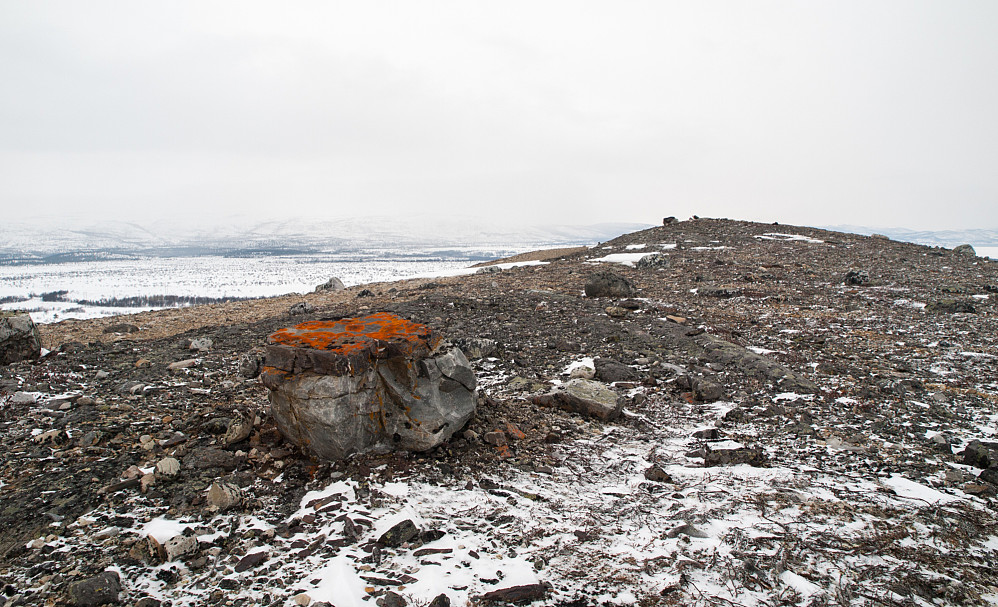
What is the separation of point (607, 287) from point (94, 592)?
43.6 feet

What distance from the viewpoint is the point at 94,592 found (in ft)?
10.3

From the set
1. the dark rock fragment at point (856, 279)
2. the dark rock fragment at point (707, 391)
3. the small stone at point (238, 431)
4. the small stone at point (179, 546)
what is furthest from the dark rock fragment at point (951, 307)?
the small stone at point (179, 546)

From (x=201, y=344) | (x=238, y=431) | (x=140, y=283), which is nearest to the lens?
(x=238, y=431)

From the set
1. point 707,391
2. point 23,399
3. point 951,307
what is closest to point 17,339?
point 23,399

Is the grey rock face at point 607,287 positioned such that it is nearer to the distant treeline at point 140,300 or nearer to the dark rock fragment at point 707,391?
the dark rock fragment at point 707,391

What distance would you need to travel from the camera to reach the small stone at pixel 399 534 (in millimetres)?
3885

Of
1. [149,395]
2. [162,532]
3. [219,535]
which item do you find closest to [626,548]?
[219,535]

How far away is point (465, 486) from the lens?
15.8 feet

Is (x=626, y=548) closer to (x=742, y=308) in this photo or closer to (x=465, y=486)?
(x=465, y=486)

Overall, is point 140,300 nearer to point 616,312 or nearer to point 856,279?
point 616,312

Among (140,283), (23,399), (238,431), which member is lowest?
(140,283)

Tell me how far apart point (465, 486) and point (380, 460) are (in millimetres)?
1036

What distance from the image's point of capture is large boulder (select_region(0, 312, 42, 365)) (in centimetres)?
826

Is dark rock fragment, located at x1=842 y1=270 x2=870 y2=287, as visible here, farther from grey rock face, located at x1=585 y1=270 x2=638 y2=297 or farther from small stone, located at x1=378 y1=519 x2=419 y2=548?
small stone, located at x1=378 y1=519 x2=419 y2=548
